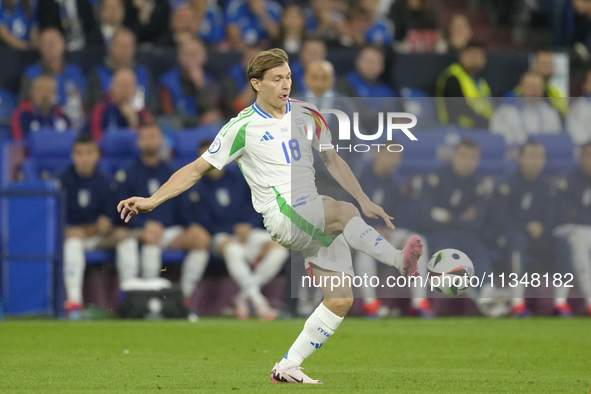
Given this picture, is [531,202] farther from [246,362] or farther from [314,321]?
[314,321]

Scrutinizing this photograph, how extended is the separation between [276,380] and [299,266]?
4.64m

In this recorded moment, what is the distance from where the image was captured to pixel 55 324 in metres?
9.06

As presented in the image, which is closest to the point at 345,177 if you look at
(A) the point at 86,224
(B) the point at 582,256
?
(B) the point at 582,256

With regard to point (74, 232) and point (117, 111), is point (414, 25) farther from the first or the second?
point (74, 232)

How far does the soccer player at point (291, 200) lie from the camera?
5.02m

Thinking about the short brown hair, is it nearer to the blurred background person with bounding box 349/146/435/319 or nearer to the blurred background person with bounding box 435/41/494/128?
the blurred background person with bounding box 349/146/435/319

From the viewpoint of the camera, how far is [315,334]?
199 inches

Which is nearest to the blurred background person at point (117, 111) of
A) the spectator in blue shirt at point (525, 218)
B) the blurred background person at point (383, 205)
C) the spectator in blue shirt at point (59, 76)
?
the spectator in blue shirt at point (59, 76)

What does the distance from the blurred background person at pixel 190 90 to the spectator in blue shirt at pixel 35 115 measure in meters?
1.30

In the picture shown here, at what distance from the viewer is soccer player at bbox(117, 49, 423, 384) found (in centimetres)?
502

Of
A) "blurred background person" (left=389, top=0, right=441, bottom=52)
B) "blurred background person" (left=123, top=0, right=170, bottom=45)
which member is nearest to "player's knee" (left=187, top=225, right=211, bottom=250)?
"blurred background person" (left=123, top=0, right=170, bottom=45)

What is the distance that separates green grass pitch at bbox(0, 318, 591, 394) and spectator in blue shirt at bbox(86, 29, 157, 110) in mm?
2926

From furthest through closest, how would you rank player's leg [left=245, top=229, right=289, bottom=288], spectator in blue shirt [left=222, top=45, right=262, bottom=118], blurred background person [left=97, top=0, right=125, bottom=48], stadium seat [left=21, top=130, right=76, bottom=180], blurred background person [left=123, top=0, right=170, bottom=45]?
blurred background person [left=123, top=0, right=170, bottom=45]
blurred background person [left=97, top=0, right=125, bottom=48]
spectator in blue shirt [left=222, top=45, right=262, bottom=118]
stadium seat [left=21, top=130, right=76, bottom=180]
player's leg [left=245, top=229, right=289, bottom=288]

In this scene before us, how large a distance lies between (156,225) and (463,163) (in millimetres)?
3286
